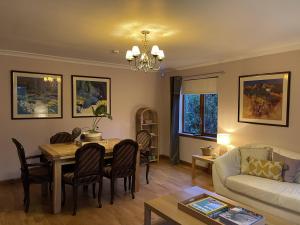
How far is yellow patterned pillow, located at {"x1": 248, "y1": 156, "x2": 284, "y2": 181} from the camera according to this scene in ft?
10.6

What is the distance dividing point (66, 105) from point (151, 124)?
85.4 inches

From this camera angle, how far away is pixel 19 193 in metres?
3.73

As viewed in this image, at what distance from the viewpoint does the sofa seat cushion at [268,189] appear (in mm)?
2701

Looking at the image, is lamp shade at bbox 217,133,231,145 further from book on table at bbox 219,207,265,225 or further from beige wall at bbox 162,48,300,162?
book on table at bbox 219,207,265,225

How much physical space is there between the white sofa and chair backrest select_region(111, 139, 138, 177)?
1.31 m

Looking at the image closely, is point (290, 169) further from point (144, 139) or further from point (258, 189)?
point (144, 139)

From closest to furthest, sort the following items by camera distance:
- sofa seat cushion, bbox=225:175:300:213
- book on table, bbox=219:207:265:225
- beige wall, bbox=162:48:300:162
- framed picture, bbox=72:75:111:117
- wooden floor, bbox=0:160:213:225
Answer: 1. book on table, bbox=219:207:265:225
2. sofa seat cushion, bbox=225:175:300:213
3. wooden floor, bbox=0:160:213:225
4. beige wall, bbox=162:48:300:162
5. framed picture, bbox=72:75:111:117

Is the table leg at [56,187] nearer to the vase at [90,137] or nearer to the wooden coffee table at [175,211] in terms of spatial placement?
the vase at [90,137]

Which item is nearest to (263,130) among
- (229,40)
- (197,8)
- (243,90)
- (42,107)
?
(243,90)

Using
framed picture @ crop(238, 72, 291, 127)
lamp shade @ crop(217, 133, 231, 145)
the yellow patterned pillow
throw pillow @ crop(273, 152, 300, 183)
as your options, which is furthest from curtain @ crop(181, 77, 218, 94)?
throw pillow @ crop(273, 152, 300, 183)

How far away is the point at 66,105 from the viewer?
4.70 m

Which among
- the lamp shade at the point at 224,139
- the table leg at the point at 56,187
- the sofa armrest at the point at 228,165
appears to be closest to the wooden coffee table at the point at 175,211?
the sofa armrest at the point at 228,165

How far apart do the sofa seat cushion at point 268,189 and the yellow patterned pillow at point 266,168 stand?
3.0 inches

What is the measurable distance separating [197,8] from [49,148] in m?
2.86
